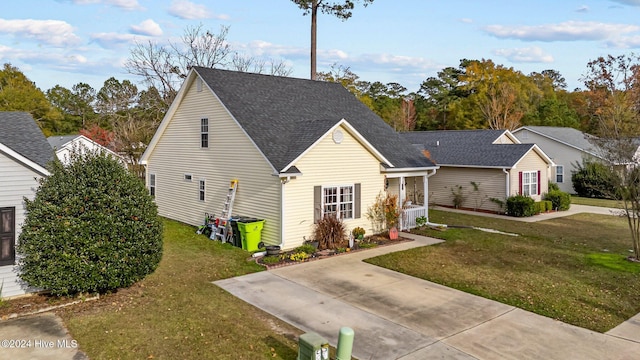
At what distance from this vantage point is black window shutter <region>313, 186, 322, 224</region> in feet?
47.8

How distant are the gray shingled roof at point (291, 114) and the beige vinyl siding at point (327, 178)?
651mm

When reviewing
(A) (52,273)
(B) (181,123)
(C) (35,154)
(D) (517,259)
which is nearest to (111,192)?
(A) (52,273)

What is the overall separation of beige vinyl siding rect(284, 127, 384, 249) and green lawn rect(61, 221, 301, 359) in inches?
132

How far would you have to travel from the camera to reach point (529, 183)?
79.2 feet

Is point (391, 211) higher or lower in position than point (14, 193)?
lower

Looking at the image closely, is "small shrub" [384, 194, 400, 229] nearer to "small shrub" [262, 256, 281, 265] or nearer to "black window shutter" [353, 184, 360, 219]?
"black window shutter" [353, 184, 360, 219]

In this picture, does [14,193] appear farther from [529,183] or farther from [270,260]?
[529,183]

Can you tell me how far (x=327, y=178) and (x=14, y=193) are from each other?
8954 mm

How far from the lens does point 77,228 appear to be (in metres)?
8.54

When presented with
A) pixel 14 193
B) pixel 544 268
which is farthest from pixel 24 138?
pixel 544 268

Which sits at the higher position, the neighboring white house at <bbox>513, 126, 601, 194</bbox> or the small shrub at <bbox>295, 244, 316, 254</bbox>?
the neighboring white house at <bbox>513, 126, 601, 194</bbox>

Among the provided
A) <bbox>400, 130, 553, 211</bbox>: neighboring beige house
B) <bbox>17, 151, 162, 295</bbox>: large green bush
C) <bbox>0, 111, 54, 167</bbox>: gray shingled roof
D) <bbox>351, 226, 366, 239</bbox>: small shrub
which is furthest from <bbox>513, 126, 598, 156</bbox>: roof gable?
<bbox>0, 111, 54, 167</bbox>: gray shingled roof

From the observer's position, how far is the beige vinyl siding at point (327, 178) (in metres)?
14.0

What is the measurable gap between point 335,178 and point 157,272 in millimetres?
6693
